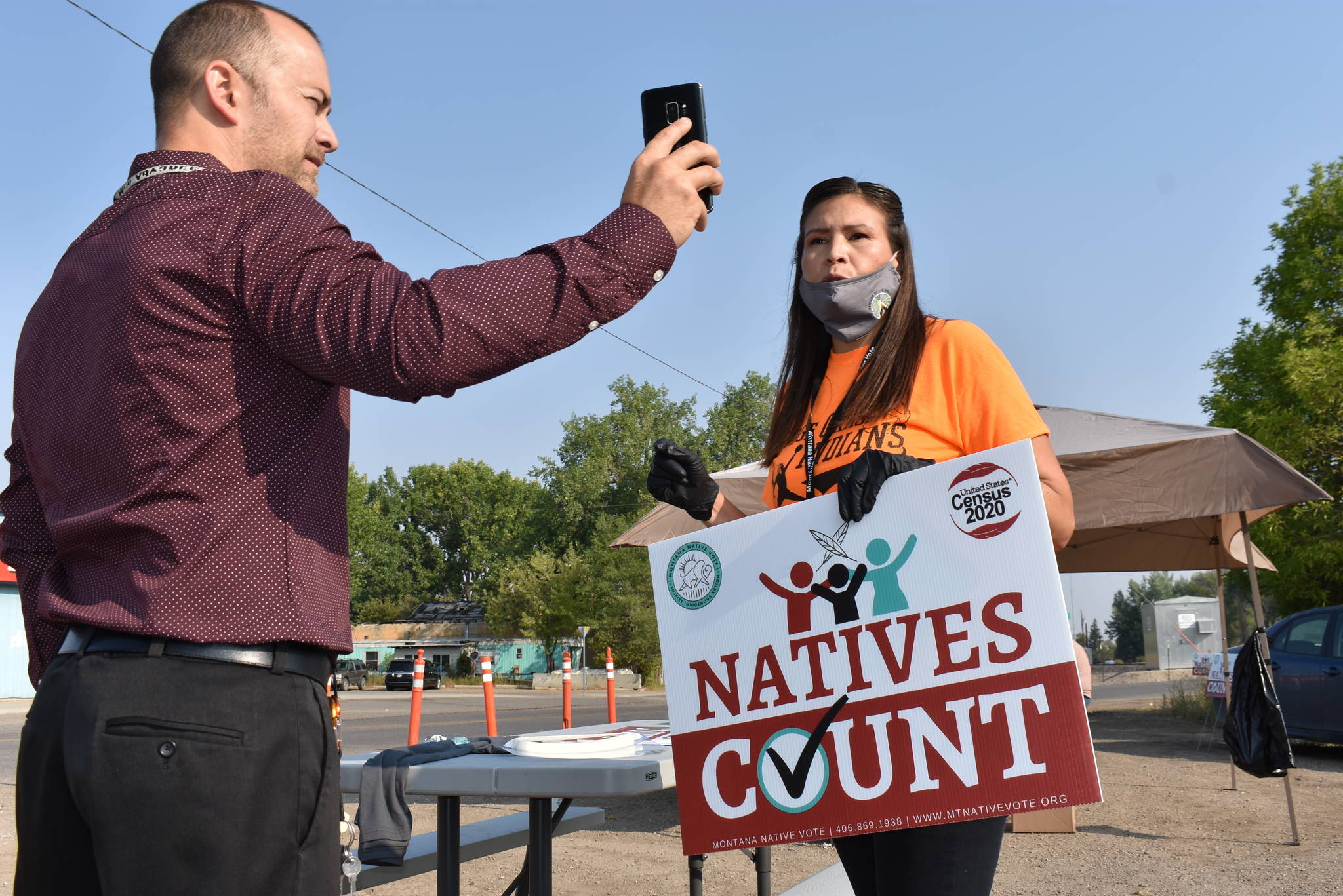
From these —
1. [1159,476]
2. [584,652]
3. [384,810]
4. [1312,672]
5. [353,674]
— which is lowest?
[1312,672]

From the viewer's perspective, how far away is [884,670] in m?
1.75

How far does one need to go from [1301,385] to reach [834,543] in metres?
19.1

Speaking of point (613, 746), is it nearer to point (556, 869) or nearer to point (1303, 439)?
point (556, 869)

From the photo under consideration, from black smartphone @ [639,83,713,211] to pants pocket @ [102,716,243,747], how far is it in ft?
3.54

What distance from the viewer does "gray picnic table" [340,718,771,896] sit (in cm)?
258

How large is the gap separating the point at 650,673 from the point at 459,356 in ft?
158

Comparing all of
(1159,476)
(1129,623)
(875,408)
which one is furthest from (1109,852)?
A: (1129,623)

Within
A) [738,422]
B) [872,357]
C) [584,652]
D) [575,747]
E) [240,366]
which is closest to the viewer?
[240,366]

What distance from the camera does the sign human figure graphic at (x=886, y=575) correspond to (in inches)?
69.9

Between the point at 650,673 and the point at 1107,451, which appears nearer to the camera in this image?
the point at 1107,451

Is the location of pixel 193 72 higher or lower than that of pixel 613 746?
higher

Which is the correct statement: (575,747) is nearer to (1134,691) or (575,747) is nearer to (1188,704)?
(1188,704)

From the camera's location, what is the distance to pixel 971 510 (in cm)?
174

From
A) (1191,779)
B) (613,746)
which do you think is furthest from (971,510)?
(1191,779)
